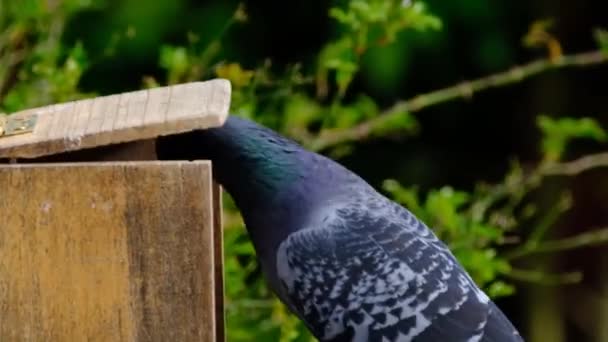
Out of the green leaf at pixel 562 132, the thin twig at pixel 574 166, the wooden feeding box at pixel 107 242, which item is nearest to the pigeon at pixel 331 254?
the wooden feeding box at pixel 107 242

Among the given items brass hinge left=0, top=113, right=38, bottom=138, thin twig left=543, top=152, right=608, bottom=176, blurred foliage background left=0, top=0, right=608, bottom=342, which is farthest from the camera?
thin twig left=543, top=152, right=608, bottom=176

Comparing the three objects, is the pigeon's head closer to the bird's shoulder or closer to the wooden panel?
the bird's shoulder

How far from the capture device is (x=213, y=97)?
7.11 ft

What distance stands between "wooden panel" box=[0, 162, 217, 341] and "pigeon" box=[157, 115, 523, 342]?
1.40 ft

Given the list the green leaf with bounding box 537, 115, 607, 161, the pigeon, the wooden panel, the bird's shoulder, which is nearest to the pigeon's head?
the pigeon

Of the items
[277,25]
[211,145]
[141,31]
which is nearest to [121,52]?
[141,31]

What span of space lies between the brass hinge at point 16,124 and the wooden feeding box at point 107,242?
3.0 inches

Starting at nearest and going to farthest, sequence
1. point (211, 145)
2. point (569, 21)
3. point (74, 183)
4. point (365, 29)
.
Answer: point (74, 183), point (211, 145), point (365, 29), point (569, 21)

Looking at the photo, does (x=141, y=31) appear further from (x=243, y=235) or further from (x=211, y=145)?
(x=211, y=145)

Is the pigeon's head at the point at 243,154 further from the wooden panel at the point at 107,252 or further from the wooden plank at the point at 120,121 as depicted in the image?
the wooden panel at the point at 107,252

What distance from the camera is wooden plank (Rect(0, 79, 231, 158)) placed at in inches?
80.8

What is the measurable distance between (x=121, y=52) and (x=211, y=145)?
5.50ft

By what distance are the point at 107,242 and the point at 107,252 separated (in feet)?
0.05

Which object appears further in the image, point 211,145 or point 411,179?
point 411,179
